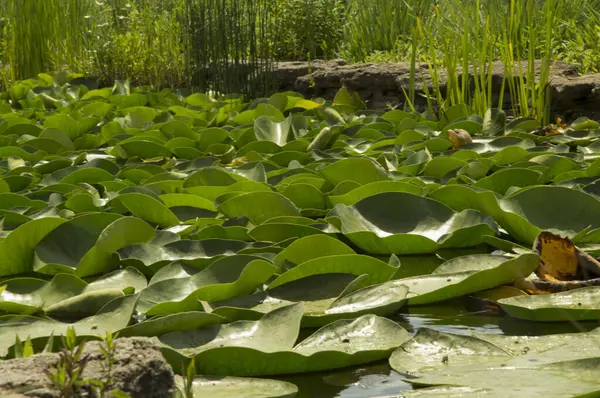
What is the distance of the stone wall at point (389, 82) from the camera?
4.26 m

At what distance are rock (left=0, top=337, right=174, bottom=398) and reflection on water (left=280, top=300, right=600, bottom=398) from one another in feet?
1.27

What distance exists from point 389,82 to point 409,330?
343 centimetres

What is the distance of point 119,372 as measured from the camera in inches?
42.1

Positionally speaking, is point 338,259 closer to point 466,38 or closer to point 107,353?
point 107,353

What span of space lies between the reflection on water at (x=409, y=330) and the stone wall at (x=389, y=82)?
2459mm

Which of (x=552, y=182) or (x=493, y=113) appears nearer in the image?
(x=552, y=182)

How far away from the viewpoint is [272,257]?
2025mm

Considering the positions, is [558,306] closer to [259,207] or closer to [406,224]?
[406,224]

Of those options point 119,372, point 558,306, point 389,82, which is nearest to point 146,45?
point 389,82

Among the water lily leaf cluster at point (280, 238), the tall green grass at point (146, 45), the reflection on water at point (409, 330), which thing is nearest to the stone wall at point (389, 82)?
the tall green grass at point (146, 45)

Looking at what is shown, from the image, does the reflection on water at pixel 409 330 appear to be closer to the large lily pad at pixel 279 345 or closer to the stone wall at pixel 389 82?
the large lily pad at pixel 279 345

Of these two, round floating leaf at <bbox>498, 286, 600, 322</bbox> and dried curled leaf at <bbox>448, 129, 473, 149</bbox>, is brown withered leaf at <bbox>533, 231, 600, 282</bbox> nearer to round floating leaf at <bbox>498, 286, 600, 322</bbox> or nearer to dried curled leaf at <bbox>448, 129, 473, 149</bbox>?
round floating leaf at <bbox>498, 286, 600, 322</bbox>

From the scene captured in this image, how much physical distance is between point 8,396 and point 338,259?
41.2 inches

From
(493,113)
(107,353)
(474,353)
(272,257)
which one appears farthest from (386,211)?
(493,113)
